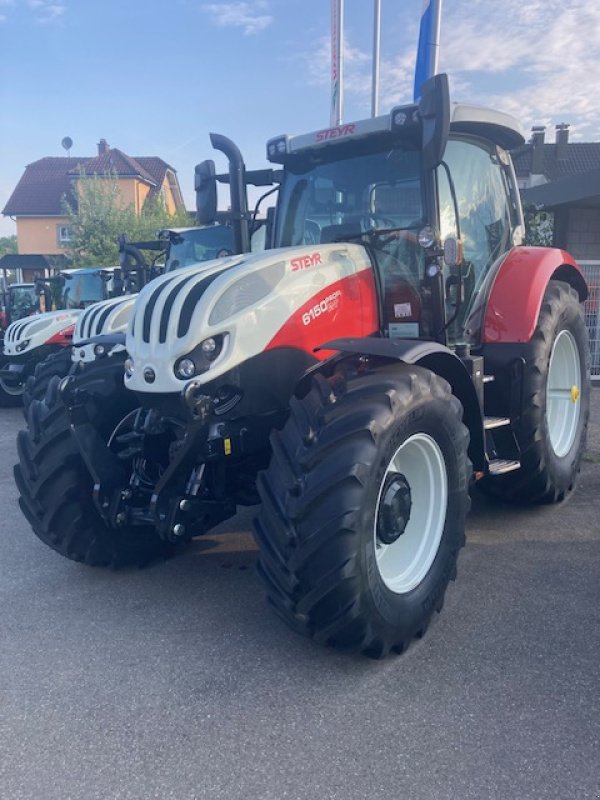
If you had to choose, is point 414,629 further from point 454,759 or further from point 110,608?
point 110,608

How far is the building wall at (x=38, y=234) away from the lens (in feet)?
134

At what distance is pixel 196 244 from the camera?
31.1ft

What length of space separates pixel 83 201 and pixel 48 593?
26098mm

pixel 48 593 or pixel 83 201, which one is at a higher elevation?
pixel 83 201

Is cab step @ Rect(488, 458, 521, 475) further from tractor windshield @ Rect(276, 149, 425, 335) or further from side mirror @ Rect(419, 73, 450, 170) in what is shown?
side mirror @ Rect(419, 73, 450, 170)

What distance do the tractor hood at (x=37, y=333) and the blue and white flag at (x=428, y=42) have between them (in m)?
5.94

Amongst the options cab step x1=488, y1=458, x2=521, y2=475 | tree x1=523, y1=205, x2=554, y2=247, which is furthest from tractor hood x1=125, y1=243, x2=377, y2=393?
tree x1=523, y1=205, x2=554, y2=247

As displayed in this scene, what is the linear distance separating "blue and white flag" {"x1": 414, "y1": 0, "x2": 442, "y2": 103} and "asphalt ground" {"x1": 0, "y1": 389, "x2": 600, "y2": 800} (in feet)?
21.6

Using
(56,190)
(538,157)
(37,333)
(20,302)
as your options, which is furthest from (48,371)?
(56,190)

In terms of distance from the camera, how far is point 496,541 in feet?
15.1

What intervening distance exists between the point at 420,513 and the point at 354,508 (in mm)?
854

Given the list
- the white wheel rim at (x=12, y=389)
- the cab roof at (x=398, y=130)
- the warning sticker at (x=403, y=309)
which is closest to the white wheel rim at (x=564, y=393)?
the cab roof at (x=398, y=130)

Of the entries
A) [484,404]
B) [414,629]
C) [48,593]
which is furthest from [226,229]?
[414,629]

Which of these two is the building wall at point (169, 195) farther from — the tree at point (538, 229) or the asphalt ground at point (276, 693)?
the asphalt ground at point (276, 693)
